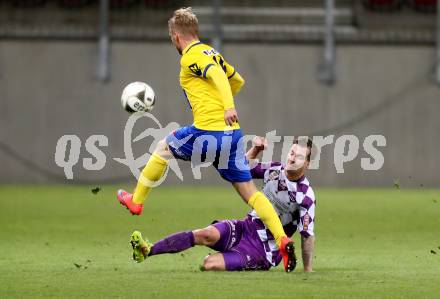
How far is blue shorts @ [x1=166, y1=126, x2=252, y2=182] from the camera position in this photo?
847 centimetres

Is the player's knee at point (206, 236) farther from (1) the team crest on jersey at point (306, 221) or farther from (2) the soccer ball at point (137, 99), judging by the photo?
(2) the soccer ball at point (137, 99)

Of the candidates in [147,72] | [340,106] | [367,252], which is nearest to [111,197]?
[147,72]

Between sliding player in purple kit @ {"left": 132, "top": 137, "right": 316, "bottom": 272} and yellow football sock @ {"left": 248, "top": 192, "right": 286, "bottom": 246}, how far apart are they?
0.22m

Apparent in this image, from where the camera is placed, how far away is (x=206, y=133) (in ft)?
28.2

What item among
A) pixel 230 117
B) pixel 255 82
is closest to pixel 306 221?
pixel 230 117

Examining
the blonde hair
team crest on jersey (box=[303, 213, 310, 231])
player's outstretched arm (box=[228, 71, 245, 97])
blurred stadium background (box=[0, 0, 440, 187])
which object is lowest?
team crest on jersey (box=[303, 213, 310, 231])

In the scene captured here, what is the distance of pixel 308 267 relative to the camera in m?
8.54

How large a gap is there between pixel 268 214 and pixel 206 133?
783 millimetres

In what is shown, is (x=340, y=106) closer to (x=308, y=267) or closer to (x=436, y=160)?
(x=436, y=160)

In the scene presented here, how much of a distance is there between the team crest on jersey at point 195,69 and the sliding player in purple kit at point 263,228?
2.10ft

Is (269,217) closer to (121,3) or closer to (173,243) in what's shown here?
(173,243)

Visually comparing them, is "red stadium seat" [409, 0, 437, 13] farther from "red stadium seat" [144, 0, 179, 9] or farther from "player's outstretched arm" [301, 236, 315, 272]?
"player's outstretched arm" [301, 236, 315, 272]

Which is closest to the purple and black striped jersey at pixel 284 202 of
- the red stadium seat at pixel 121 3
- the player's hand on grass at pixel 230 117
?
the player's hand on grass at pixel 230 117

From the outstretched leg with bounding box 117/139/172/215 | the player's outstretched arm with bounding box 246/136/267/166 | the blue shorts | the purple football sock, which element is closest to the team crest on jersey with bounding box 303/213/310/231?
the blue shorts
